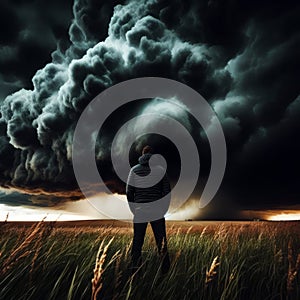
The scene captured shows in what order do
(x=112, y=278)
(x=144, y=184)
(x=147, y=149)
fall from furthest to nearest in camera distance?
(x=147, y=149) → (x=144, y=184) → (x=112, y=278)

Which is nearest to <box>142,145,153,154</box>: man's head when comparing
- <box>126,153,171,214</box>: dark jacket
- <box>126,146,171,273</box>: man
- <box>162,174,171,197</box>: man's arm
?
<box>126,146,171,273</box>: man

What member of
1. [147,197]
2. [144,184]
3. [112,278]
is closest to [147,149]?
[144,184]

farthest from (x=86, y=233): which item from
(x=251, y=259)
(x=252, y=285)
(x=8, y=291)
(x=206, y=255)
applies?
(x=8, y=291)

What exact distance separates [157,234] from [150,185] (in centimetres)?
96

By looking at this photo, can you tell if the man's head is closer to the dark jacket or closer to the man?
the man

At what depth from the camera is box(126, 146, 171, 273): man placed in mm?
5859

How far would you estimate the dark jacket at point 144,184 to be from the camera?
20.3ft

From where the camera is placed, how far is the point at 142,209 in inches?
239

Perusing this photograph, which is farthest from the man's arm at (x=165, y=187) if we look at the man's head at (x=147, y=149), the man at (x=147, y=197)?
the man's head at (x=147, y=149)

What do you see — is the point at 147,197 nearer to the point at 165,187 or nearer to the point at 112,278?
the point at 165,187

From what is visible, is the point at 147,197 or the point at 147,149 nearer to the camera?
the point at 147,197

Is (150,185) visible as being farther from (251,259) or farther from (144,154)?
(251,259)

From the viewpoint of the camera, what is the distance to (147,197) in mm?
6164

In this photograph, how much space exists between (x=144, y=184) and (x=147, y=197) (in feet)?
0.90
